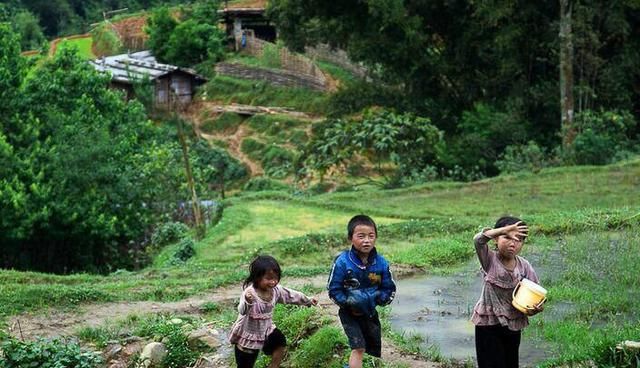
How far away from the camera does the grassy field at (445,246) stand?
766 cm

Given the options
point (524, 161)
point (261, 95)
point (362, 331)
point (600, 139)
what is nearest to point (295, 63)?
point (261, 95)

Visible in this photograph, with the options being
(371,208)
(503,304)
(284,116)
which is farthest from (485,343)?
(284,116)

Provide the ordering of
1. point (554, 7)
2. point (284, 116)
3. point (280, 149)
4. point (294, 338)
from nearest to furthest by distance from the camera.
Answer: point (294, 338) < point (554, 7) < point (280, 149) < point (284, 116)

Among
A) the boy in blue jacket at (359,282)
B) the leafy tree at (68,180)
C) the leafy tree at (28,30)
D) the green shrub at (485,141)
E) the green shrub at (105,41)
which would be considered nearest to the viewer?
the boy in blue jacket at (359,282)

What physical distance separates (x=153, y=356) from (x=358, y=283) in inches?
108

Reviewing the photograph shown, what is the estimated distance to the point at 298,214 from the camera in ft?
56.3

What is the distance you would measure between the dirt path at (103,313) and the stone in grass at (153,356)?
1.35 meters

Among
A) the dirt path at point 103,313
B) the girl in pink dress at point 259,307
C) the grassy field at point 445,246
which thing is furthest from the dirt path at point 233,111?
the girl in pink dress at point 259,307

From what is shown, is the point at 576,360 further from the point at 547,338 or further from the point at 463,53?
the point at 463,53

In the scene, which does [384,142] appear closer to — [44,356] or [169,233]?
[169,233]

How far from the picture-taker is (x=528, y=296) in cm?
555

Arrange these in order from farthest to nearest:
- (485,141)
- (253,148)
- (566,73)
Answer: (253,148), (485,141), (566,73)

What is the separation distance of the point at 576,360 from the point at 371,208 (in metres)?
11.3

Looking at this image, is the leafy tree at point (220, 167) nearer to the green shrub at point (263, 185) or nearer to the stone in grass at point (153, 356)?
the green shrub at point (263, 185)
